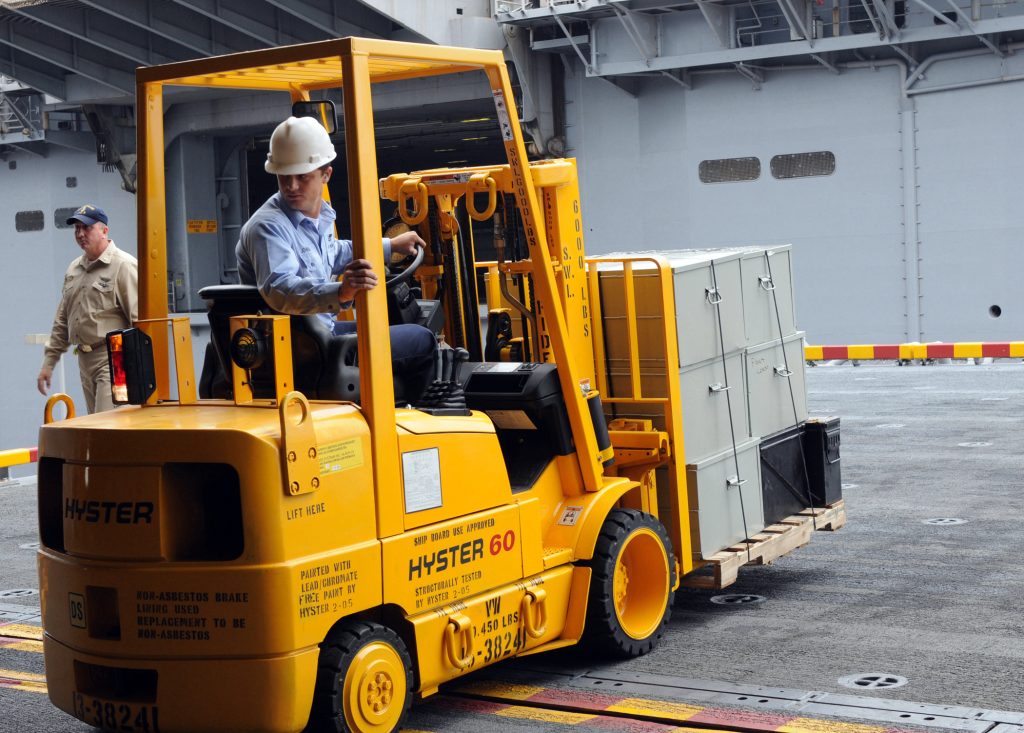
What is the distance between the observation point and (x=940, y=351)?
21.3m

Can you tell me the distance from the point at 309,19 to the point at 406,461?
20.1m

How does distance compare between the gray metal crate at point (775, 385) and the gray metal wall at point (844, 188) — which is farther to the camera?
the gray metal wall at point (844, 188)

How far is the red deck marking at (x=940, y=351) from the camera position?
21.2 metres

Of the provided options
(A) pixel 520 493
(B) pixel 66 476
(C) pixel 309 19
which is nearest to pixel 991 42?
(C) pixel 309 19

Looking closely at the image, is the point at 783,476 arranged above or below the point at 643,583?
above

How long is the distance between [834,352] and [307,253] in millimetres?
18293

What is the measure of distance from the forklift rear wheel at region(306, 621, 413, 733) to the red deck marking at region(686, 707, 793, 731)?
1136 millimetres

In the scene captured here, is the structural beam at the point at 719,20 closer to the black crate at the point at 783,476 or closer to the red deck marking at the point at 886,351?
the red deck marking at the point at 886,351

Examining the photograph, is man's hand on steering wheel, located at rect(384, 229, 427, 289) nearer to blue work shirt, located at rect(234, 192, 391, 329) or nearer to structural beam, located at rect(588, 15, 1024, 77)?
blue work shirt, located at rect(234, 192, 391, 329)

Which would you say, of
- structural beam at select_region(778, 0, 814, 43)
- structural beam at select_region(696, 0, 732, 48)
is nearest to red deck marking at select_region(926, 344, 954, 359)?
structural beam at select_region(778, 0, 814, 43)

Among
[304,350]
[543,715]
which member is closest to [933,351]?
[543,715]

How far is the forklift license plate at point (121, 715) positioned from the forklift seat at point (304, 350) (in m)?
1.18

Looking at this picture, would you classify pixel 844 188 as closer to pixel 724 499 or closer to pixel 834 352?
pixel 834 352

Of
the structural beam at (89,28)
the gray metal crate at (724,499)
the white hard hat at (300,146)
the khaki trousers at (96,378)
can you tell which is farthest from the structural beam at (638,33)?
the white hard hat at (300,146)
